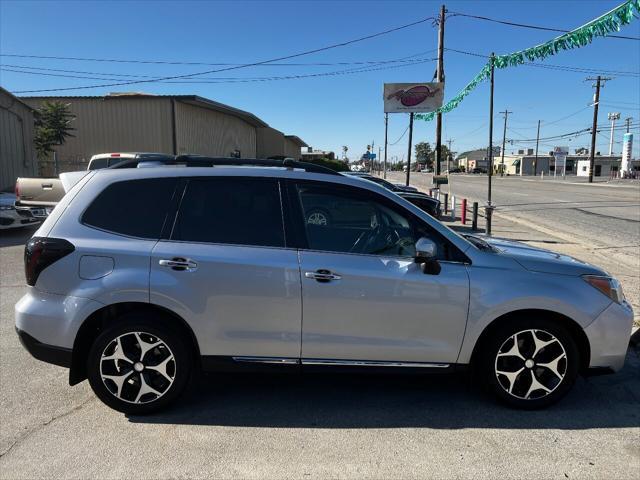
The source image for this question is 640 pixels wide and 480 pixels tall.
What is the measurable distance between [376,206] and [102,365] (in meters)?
2.25

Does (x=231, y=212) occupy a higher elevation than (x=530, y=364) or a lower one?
higher

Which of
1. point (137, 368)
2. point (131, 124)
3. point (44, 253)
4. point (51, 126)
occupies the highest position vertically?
point (131, 124)

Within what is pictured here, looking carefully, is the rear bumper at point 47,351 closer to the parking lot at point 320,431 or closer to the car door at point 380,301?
the parking lot at point 320,431

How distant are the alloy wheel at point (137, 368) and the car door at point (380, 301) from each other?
3.21ft

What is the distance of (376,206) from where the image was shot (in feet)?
12.6

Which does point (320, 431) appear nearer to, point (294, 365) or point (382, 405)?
point (294, 365)

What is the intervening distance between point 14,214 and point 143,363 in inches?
411

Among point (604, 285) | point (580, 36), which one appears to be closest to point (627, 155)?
point (580, 36)

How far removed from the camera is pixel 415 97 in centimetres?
2367

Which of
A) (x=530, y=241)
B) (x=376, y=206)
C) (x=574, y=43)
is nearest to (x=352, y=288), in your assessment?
(x=376, y=206)

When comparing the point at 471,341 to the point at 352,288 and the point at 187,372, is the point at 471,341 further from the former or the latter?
the point at 187,372

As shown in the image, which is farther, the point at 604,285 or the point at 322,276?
the point at 604,285

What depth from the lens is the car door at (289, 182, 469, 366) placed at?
352 centimetres

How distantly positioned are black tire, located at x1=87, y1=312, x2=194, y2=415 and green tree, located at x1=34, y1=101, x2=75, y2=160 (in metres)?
21.2
